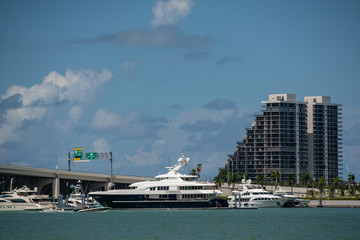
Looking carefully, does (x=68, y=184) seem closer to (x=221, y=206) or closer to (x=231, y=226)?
(x=221, y=206)

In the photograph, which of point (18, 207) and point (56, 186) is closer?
point (18, 207)

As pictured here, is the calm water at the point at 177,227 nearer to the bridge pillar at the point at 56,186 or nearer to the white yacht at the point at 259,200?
the white yacht at the point at 259,200

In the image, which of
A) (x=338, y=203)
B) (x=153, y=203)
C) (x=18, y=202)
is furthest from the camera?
(x=338, y=203)

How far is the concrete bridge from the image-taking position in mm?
161500

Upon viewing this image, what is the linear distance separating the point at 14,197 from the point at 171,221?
147ft

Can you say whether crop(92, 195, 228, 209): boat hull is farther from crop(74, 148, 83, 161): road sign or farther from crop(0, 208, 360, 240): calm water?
crop(74, 148, 83, 161): road sign

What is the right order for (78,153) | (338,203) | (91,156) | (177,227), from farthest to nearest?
(78,153)
(91,156)
(338,203)
(177,227)

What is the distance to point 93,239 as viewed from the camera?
73375mm

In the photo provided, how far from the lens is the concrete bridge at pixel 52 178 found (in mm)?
161500

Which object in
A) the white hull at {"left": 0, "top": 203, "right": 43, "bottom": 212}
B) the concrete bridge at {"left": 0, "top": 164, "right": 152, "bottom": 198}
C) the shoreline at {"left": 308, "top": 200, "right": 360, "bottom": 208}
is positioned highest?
the concrete bridge at {"left": 0, "top": 164, "right": 152, "bottom": 198}

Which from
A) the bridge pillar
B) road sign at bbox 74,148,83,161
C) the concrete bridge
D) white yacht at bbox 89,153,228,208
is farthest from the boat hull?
road sign at bbox 74,148,83,161

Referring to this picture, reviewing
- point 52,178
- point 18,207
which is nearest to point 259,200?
point 18,207

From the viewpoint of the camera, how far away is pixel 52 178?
172375 millimetres

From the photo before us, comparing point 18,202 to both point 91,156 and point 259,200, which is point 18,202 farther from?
point 259,200
